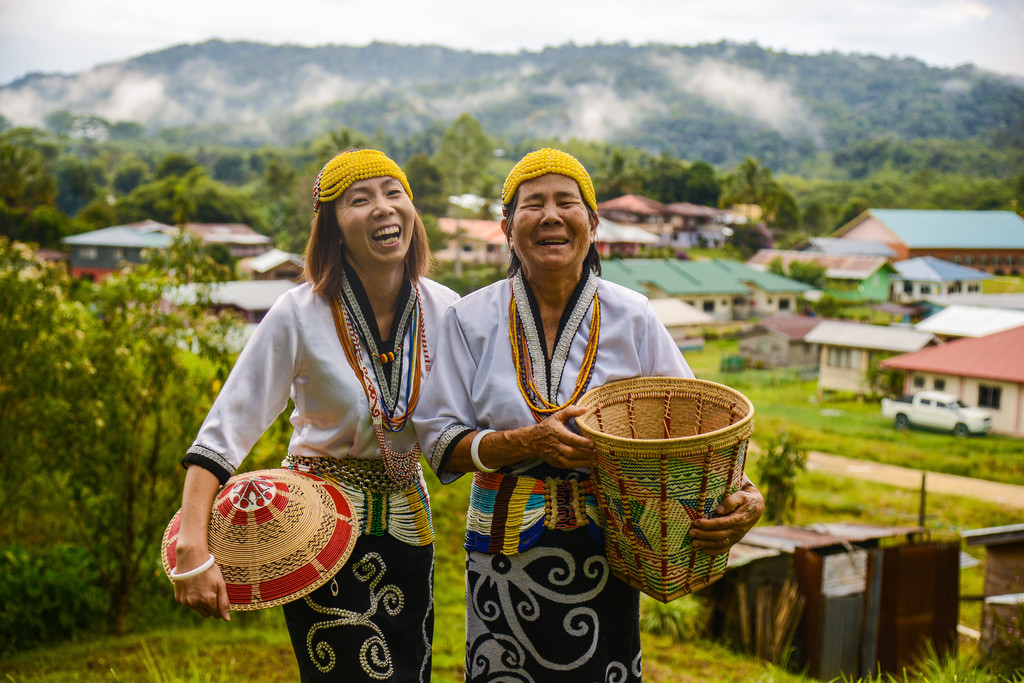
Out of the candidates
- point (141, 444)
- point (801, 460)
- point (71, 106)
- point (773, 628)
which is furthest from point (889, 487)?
point (71, 106)

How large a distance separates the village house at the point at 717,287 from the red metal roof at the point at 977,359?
13376 millimetres

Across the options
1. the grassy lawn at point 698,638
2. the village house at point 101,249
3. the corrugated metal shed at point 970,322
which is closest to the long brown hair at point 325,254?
the grassy lawn at point 698,638

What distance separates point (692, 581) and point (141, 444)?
4.96 m

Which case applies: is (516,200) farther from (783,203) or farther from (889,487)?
(783,203)

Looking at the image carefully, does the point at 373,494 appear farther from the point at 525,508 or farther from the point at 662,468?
the point at 662,468

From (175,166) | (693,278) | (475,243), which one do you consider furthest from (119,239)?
(175,166)

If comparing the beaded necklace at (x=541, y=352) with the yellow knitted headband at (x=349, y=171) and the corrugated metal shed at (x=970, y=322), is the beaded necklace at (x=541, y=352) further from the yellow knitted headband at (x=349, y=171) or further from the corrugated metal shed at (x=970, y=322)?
the corrugated metal shed at (x=970, y=322)

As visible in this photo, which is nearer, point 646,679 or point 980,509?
point 646,679

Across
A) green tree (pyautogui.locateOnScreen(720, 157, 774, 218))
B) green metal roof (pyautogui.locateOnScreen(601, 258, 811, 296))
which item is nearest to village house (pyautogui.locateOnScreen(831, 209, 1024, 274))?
green tree (pyautogui.locateOnScreen(720, 157, 774, 218))

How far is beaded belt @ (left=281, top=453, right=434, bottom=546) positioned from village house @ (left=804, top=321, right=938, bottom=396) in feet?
65.5

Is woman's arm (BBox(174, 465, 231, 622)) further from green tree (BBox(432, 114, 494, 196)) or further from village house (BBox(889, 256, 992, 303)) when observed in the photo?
green tree (BBox(432, 114, 494, 196))

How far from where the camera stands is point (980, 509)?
12547mm

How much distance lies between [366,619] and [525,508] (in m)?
0.58

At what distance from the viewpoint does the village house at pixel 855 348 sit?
20391 mm
